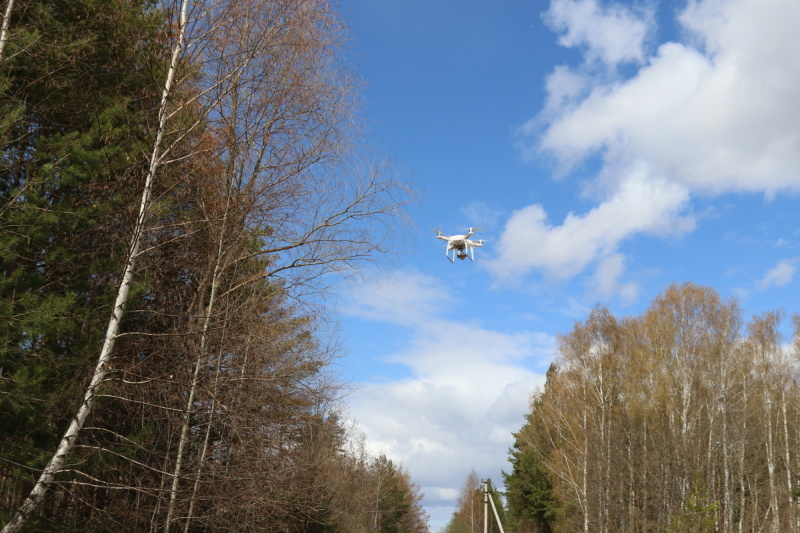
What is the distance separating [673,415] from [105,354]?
27.4 meters

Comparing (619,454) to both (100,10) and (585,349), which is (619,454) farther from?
(100,10)

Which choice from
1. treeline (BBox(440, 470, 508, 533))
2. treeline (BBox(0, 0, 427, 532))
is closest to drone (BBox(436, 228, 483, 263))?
treeline (BBox(0, 0, 427, 532))

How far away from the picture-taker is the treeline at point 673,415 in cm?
2620

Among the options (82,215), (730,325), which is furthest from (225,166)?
(730,325)

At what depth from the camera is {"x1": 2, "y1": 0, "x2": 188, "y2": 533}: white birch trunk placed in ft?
17.4

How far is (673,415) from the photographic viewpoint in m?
28.2

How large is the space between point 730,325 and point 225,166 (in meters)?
26.9

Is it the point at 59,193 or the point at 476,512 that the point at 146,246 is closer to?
the point at 59,193

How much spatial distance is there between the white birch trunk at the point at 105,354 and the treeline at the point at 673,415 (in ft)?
75.2

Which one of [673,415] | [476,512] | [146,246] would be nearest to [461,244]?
[146,246]

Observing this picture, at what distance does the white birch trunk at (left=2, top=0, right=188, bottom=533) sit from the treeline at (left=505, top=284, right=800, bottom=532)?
22.9m

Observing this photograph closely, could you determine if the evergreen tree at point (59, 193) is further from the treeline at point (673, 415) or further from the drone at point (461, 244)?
the treeline at point (673, 415)

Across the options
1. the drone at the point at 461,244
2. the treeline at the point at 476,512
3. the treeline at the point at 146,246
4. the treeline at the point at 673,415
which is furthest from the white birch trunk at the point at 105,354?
the treeline at the point at 476,512

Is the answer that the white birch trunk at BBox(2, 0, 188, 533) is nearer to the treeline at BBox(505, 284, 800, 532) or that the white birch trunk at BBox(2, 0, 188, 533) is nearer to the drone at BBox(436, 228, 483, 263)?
the drone at BBox(436, 228, 483, 263)
